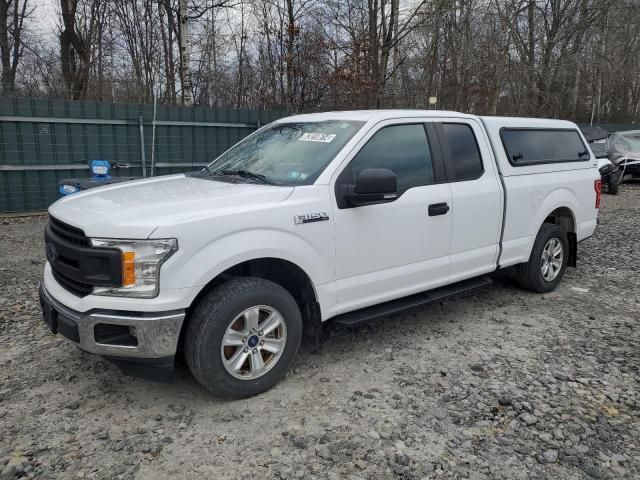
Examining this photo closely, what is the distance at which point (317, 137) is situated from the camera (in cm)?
411

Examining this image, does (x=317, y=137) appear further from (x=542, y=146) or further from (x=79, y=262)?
(x=542, y=146)

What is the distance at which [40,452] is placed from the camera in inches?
112

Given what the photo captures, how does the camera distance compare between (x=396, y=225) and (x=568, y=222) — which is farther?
(x=568, y=222)

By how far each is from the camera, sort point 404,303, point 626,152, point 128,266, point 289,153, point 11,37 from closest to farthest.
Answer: point 128,266 < point 289,153 < point 404,303 < point 626,152 < point 11,37

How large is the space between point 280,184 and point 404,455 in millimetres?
1945

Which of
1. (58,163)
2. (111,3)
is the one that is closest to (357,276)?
(58,163)

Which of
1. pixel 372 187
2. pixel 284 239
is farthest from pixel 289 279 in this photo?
pixel 372 187

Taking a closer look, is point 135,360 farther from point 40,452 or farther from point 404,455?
point 404,455

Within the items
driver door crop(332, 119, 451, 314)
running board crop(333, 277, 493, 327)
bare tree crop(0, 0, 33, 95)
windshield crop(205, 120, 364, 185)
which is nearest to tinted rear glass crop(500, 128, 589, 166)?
driver door crop(332, 119, 451, 314)

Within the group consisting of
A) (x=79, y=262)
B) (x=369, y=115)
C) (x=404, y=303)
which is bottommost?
(x=404, y=303)

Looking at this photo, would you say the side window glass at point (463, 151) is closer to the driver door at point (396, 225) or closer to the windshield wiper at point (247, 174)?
the driver door at point (396, 225)

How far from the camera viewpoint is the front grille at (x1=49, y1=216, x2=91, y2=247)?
309cm

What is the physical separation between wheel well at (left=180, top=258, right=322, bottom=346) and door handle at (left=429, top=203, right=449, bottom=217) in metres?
1.27

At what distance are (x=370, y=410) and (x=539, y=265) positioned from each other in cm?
313
